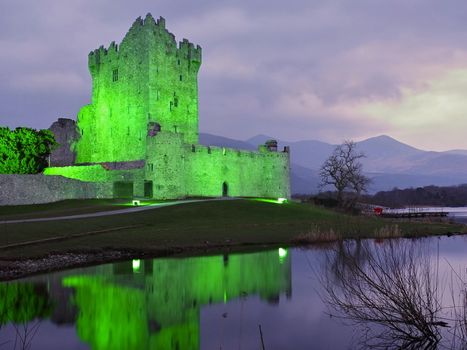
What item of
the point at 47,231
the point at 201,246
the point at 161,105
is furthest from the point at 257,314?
the point at 161,105

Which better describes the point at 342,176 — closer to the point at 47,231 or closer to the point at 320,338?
the point at 47,231

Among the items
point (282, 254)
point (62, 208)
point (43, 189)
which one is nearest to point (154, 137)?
point (43, 189)

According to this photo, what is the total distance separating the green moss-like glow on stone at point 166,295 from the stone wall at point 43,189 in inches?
1028

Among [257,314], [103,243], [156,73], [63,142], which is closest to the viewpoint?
[257,314]

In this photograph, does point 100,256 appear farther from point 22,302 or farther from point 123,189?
point 123,189

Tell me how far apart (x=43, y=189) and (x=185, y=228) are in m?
20.3

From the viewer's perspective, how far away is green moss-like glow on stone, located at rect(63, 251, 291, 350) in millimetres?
13422

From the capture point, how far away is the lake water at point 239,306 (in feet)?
36.9

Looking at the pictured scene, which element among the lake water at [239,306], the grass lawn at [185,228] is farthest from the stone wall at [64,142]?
the lake water at [239,306]

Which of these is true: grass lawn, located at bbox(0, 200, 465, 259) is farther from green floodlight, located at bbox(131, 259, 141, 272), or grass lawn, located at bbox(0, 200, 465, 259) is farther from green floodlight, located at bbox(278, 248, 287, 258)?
green floodlight, located at bbox(278, 248, 287, 258)

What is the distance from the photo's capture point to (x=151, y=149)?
171 feet

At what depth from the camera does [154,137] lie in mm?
52250

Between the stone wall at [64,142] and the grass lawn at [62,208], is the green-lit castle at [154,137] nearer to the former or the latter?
the stone wall at [64,142]

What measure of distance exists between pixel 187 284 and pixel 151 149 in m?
33.8
